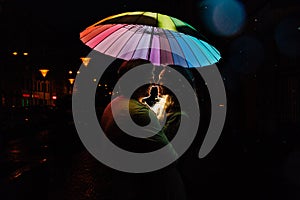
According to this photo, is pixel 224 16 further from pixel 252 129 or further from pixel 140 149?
pixel 140 149

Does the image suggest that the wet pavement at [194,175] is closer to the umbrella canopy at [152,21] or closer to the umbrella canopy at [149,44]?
the umbrella canopy at [149,44]

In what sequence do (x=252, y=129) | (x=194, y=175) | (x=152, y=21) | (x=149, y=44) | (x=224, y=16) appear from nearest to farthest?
(x=152, y=21) → (x=149, y=44) → (x=194, y=175) → (x=252, y=129) → (x=224, y=16)

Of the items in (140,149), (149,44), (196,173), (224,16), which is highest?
(224,16)

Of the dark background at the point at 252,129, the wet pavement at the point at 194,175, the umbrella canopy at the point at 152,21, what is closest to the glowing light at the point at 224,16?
the dark background at the point at 252,129

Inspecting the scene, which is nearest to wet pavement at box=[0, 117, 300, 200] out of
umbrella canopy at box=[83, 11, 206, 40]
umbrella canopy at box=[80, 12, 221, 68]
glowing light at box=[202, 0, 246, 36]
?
umbrella canopy at box=[80, 12, 221, 68]

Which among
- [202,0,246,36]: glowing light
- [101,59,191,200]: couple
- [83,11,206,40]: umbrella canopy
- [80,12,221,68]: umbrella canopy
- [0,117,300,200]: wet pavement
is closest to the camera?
[101,59,191,200]: couple

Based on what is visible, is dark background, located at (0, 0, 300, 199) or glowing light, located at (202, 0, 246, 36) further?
glowing light, located at (202, 0, 246, 36)

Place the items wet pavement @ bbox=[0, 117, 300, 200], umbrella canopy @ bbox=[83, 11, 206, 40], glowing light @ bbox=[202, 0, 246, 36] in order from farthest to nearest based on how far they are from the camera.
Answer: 1. glowing light @ bbox=[202, 0, 246, 36]
2. wet pavement @ bbox=[0, 117, 300, 200]
3. umbrella canopy @ bbox=[83, 11, 206, 40]

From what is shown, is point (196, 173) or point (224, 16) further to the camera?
point (224, 16)

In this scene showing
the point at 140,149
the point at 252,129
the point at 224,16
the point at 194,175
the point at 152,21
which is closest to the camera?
the point at 140,149

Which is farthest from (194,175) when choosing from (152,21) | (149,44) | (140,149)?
(140,149)

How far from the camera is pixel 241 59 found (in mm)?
13047

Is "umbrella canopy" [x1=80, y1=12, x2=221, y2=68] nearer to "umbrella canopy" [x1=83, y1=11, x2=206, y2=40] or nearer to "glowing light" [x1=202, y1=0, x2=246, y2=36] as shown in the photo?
"umbrella canopy" [x1=83, y1=11, x2=206, y2=40]

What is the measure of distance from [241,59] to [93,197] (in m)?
8.49
